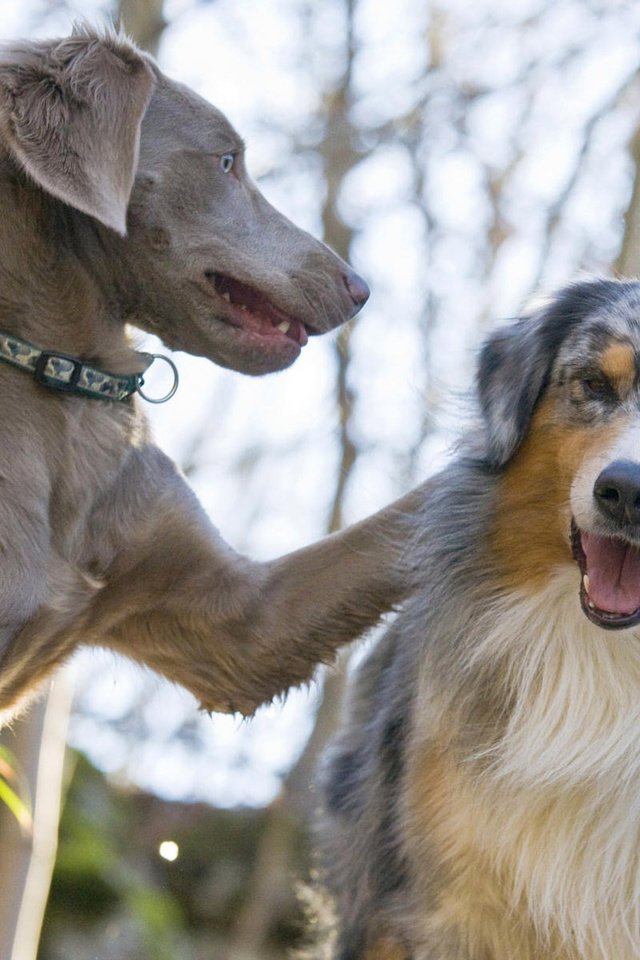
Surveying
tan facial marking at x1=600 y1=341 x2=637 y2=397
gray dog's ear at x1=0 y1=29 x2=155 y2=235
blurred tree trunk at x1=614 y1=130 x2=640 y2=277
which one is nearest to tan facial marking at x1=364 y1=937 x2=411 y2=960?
tan facial marking at x1=600 y1=341 x2=637 y2=397

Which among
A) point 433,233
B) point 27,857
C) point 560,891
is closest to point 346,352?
point 433,233

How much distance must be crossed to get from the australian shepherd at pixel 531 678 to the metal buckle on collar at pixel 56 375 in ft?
3.23

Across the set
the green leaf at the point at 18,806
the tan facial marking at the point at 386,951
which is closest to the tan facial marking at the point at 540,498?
the tan facial marking at the point at 386,951

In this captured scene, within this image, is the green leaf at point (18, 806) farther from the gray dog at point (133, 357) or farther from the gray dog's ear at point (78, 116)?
the gray dog's ear at point (78, 116)

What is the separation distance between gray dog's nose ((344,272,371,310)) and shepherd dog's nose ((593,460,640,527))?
→ 102 centimetres

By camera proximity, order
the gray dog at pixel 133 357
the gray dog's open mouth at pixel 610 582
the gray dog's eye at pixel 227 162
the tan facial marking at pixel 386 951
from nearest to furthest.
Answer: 1. the gray dog's open mouth at pixel 610 582
2. the gray dog at pixel 133 357
3. the tan facial marking at pixel 386 951
4. the gray dog's eye at pixel 227 162

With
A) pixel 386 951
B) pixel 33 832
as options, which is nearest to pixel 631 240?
pixel 386 951

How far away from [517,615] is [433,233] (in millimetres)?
4997

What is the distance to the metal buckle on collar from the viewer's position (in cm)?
327

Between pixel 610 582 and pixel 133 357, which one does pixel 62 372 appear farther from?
pixel 610 582

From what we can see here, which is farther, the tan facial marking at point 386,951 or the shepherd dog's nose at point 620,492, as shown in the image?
the tan facial marking at point 386,951

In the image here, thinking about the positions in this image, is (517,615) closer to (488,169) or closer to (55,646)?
(55,646)

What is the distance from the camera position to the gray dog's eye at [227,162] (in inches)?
145

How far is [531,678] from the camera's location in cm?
339
